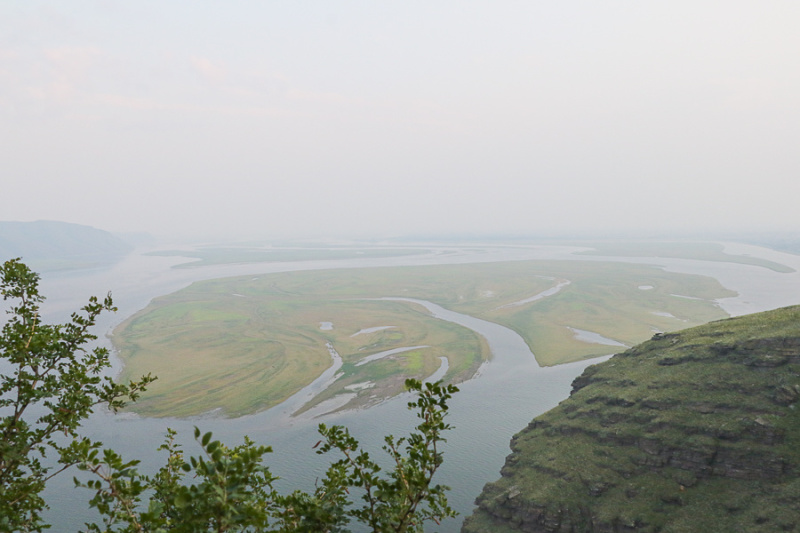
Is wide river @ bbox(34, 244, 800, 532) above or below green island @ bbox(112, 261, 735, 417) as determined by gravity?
below

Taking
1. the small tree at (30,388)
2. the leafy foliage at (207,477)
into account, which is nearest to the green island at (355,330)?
the small tree at (30,388)

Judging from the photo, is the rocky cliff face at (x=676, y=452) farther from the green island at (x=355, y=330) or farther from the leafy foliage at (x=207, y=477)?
the leafy foliage at (x=207, y=477)

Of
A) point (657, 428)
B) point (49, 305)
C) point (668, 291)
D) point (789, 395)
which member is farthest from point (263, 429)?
point (668, 291)

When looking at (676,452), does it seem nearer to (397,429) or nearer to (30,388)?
(397,429)

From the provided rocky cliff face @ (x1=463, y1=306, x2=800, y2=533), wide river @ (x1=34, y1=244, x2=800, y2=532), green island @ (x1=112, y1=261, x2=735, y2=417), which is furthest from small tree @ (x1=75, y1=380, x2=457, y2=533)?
green island @ (x1=112, y1=261, x2=735, y2=417)

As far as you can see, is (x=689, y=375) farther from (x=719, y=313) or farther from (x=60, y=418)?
(x=719, y=313)

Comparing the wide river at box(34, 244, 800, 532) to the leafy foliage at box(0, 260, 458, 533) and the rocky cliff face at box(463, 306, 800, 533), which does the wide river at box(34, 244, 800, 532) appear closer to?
the rocky cliff face at box(463, 306, 800, 533)
